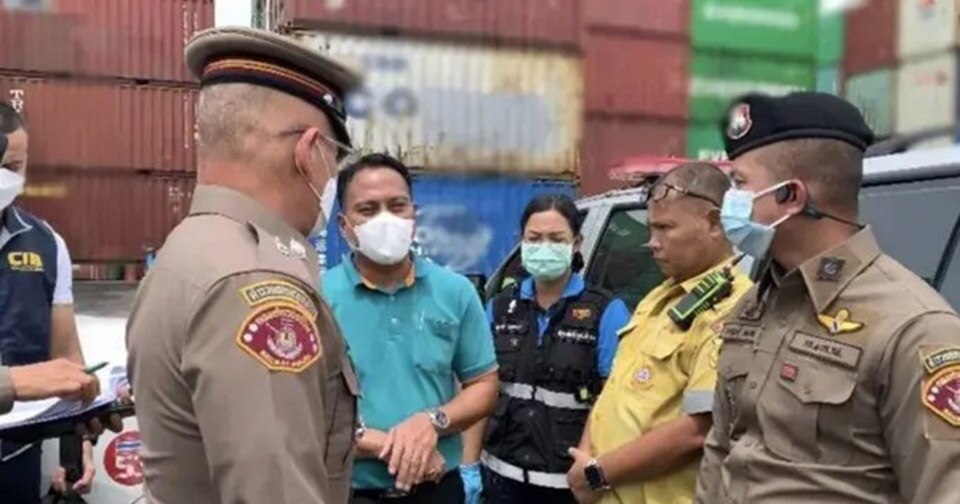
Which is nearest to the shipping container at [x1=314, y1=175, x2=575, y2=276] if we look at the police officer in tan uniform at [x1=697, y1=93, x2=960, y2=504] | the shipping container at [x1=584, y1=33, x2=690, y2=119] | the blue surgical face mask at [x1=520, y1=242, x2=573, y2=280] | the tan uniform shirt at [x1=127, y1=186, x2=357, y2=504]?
the shipping container at [x1=584, y1=33, x2=690, y2=119]

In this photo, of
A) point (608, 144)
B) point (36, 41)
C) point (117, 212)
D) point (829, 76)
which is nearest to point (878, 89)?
point (829, 76)

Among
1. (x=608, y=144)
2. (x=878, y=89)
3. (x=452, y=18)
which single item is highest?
(x=452, y=18)

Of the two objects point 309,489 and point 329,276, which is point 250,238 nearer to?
point 309,489

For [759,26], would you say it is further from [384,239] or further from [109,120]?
[109,120]

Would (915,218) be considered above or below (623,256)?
above

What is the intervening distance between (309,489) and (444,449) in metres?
1.51

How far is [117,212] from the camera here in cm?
1430

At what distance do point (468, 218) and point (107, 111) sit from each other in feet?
28.0

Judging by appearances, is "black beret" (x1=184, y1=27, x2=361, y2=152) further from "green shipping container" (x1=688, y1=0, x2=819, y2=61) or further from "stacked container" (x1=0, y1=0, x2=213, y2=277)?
"stacked container" (x1=0, y1=0, x2=213, y2=277)

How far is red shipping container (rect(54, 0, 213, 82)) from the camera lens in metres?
15.1

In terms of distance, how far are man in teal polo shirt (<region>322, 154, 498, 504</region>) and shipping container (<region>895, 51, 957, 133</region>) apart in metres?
1.77

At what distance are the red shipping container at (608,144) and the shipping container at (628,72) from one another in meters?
0.13

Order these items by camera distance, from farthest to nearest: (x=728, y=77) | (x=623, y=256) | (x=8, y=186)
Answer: (x=623, y=256) < (x=728, y=77) < (x=8, y=186)

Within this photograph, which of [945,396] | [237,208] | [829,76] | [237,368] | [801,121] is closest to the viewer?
[237,368]
